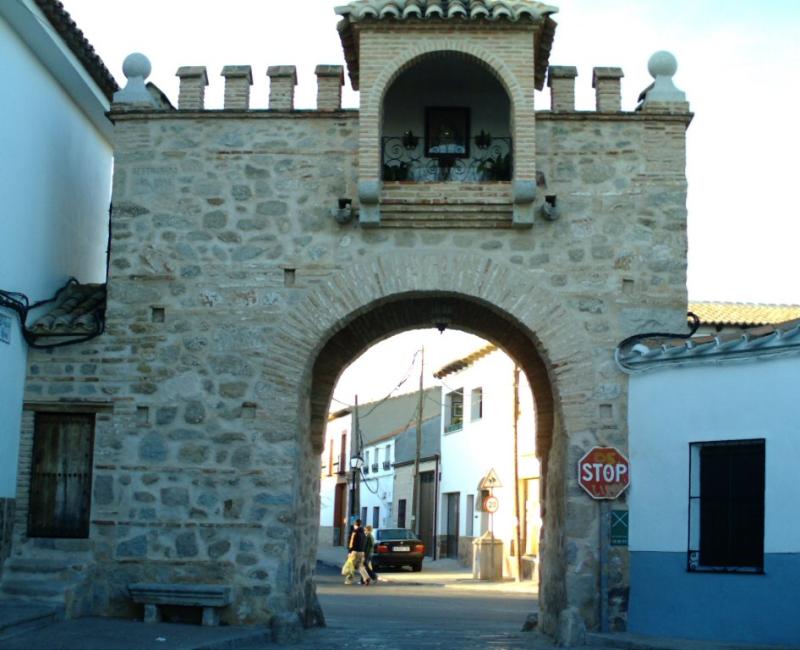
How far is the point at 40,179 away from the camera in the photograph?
13070 millimetres

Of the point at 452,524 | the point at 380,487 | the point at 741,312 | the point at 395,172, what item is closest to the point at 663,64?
the point at 395,172

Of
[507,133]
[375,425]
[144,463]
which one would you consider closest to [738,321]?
[507,133]

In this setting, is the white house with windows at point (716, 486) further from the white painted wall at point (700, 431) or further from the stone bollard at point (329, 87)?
the stone bollard at point (329, 87)

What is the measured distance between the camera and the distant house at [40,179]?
12.0m

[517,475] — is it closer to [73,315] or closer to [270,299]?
[270,299]

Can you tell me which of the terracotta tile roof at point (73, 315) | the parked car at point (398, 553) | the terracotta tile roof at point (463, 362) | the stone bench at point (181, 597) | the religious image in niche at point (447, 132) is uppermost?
the religious image in niche at point (447, 132)

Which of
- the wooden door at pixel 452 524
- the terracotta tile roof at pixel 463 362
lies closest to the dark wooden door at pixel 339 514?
the wooden door at pixel 452 524

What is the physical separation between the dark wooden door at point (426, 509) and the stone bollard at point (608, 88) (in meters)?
24.5

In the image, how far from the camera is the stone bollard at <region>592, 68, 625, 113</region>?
12.5 meters

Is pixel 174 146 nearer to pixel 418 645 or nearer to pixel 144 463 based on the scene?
pixel 144 463

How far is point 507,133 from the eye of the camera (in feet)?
45.2

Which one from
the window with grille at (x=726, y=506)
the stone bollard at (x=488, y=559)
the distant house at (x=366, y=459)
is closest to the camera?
the window with grille at (x=726, y=506)

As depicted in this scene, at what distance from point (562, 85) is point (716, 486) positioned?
451cm

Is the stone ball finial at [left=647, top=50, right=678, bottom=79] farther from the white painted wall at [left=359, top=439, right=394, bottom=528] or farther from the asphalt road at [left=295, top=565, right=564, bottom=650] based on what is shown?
the white painted wall at [left=359, top=439, right=394, bottom=528]
